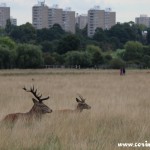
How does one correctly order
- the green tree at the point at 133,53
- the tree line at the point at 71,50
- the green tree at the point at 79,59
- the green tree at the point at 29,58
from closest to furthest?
the green tree at the point at 29,58
the tree line at the point at 71,50
the green tree at the point at 79,59
the green tree at the point at 133,53

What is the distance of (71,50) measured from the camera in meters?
110

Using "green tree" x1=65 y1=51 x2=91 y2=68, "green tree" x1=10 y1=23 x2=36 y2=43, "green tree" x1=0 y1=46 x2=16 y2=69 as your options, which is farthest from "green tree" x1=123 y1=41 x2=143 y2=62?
"green tree" x1=10 y1=23 x2=36 y2=43

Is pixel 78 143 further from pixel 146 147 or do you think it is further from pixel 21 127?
pixel 21 127

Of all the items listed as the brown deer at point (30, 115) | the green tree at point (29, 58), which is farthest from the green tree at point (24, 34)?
the brown deer at point (30, 115)

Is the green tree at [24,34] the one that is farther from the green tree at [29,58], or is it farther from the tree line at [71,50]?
the green tree at [29,58]

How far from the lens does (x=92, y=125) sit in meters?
11.1

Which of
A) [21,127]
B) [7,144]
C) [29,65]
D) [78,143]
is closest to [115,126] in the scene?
[21,127]

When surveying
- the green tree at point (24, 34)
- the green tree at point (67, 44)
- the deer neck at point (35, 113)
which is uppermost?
the green tree at point (24, 34)

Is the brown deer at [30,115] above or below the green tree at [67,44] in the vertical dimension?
below

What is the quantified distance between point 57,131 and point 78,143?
1.24 metres

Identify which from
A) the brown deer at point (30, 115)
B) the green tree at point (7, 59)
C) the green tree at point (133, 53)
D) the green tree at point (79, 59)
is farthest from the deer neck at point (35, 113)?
the green tree at point (133, 53)

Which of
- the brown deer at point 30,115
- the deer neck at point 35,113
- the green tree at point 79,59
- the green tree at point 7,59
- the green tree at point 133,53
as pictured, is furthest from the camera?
the green tree at point 133,53

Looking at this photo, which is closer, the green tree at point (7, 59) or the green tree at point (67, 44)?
the green tree at point (7, 59)

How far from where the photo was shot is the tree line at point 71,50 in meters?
84.6
